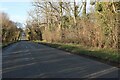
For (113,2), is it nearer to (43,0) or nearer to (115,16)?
(115,16)

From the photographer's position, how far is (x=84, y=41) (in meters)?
39.3

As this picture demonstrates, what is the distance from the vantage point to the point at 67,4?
6041 cm

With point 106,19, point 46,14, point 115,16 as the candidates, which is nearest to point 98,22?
point 106,19

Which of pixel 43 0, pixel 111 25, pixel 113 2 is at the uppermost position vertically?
pixel 43 0

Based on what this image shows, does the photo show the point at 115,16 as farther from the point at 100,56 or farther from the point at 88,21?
the point at 88,21

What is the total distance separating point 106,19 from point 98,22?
9.29 ft

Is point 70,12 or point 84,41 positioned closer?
point 84,41

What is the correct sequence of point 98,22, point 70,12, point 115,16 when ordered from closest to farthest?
point 115,16 → point 98,22 → point 70,12

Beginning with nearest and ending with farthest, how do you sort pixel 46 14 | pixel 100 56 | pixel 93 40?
pixel 100 56 < pixel 93 40 < pixel 46 14

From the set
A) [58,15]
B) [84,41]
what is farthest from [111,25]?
[58,15]

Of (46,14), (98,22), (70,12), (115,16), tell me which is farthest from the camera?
(46,14)

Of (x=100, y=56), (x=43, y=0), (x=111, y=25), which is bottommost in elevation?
(x=100, y=56)

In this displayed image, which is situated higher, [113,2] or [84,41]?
[113,2]

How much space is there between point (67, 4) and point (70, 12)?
2412 millimetres
